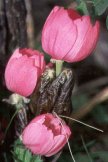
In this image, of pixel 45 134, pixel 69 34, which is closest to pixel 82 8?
pixel 69 34

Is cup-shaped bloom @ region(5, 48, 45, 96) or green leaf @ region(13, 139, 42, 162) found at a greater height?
cup-shaped bloom @ region(5, 48, 45, 96)

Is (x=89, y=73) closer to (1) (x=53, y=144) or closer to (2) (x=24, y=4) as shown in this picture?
(2) (x=24, y=4)

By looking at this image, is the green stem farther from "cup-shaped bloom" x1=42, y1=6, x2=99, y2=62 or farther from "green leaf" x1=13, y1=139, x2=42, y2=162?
"green leaf" x1=13, y1=139, x2=42, y2=162

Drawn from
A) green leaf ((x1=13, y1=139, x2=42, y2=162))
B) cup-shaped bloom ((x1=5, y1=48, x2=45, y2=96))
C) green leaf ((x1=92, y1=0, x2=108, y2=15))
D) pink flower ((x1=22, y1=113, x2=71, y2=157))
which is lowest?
green leaf ((x1=13, y1=139, x2=42, y2=162))

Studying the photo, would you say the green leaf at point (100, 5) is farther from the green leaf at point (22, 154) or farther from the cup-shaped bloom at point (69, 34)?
the green leaf at point (22, 154)

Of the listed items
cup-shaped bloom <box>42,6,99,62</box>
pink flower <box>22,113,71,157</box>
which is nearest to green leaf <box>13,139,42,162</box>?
pink flower <box>22,113,71,157</box>
